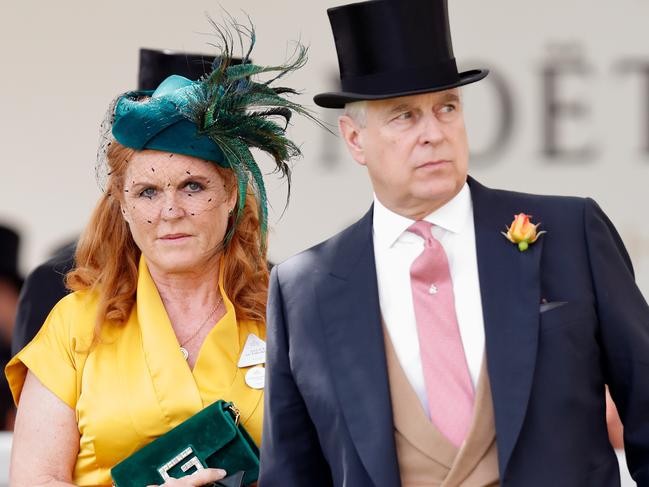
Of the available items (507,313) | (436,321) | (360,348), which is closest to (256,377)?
(360,348)

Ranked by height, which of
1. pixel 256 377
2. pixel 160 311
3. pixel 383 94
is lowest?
pixel 256 377

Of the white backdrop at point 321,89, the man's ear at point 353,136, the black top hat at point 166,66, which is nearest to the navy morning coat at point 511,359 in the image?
the man's ear at point 353,136

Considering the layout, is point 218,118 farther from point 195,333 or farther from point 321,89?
point 321,89

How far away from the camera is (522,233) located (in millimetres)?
3273

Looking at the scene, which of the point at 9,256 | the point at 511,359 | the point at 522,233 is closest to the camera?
the point at 511,359

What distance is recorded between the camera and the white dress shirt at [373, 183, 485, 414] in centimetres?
326

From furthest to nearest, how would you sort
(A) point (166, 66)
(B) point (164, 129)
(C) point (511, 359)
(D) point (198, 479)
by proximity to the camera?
(A) point (166, 66) < (B) point (164, 129) < (D) point (198, 479) < (C) point (511, 359)

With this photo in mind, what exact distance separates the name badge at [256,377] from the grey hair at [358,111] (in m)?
0.77

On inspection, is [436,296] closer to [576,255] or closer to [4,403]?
[576,255]

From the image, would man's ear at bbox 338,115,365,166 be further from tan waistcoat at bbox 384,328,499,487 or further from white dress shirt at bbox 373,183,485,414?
tan waistcoat at bbox 384,328,499,487

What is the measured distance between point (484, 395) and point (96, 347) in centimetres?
114

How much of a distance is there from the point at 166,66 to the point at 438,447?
1708mm

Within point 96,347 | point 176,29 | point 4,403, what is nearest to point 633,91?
point 176,29

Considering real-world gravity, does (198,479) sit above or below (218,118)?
below
